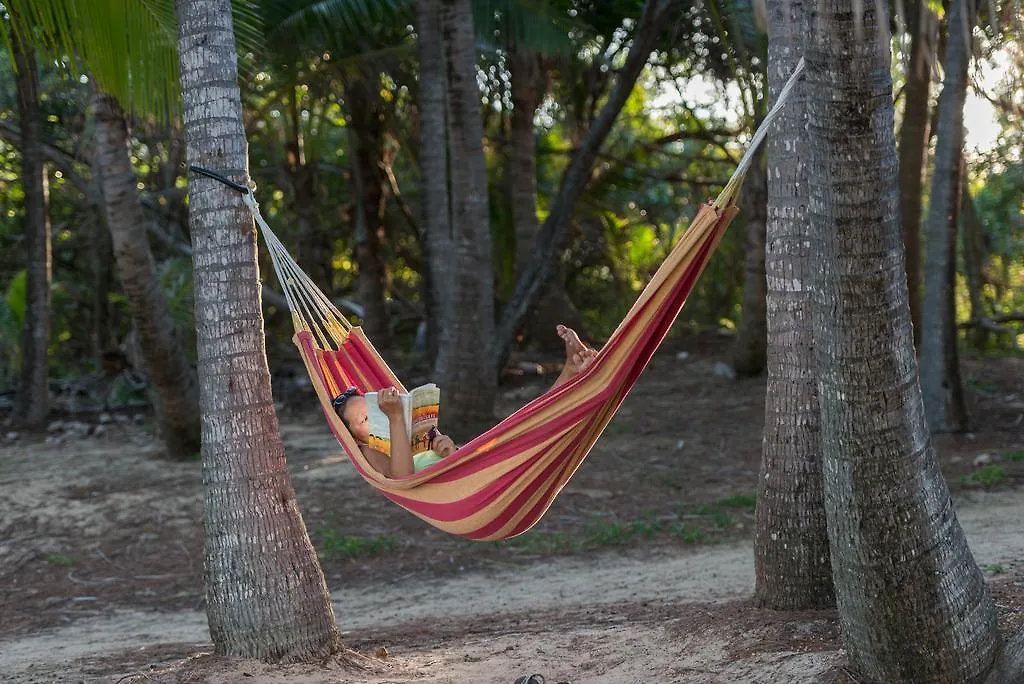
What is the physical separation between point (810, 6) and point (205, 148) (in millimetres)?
2029

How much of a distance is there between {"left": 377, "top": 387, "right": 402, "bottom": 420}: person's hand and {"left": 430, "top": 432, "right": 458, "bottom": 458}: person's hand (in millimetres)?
374

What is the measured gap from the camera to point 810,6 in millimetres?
2496

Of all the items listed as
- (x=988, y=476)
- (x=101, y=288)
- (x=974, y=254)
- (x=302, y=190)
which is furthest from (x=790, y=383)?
(x=101, y=288)

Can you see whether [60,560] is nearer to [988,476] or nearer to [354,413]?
[354,413]

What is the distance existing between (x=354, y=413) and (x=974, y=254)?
8049 mm

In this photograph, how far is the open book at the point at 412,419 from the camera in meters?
3.81

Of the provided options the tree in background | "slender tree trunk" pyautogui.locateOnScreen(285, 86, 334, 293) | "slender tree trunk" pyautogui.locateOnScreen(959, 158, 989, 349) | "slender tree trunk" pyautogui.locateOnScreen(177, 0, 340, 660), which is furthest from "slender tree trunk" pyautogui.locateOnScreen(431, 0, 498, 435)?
"slender tree trunk" pyautogui.locateOnScreen(959, 158, 989, 349)

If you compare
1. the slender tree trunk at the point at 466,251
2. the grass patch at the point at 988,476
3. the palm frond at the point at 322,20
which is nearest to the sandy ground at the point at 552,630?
the grass patch at the point at 988,476

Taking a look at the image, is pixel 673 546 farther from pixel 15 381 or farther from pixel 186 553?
pixel 15 381

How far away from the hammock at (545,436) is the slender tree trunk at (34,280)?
594cm

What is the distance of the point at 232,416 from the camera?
3.58 m

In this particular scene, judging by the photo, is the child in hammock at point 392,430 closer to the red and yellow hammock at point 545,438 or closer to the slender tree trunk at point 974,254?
the red and yellow hammock at point 545,438

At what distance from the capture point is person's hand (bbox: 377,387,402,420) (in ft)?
12.2

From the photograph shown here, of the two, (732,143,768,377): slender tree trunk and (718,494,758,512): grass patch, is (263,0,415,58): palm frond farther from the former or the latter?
(718,494,758,512): grass patch
